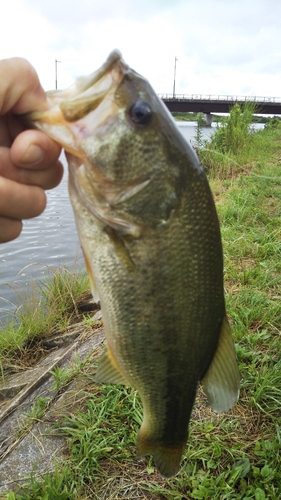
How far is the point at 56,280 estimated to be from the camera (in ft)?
18.9

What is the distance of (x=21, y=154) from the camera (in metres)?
1.42

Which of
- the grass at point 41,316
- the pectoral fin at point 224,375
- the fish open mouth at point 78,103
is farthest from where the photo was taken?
the grass at point 41,316

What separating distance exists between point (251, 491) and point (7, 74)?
247 centimetres

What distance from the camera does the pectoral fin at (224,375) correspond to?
5.34 feet

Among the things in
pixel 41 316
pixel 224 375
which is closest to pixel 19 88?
pixel 224 375

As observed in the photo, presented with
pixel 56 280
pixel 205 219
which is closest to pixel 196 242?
pixel 205 219

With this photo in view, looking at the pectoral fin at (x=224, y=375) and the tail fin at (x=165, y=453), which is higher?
the pectoral fin at (x=224, y=375)

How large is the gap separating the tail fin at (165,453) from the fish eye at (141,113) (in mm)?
1305

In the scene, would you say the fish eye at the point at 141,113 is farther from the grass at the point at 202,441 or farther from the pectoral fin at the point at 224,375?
the grass at the point at 202,441

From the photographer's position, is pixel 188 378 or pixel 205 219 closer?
pixel 205 219

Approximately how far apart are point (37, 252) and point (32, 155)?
823 cm

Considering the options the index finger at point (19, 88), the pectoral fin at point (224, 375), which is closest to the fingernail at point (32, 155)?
the index finger at point (19, 88)

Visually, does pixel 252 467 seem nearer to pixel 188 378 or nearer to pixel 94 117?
pixel 188 378

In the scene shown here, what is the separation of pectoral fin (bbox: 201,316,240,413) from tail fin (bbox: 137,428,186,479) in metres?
0.29
